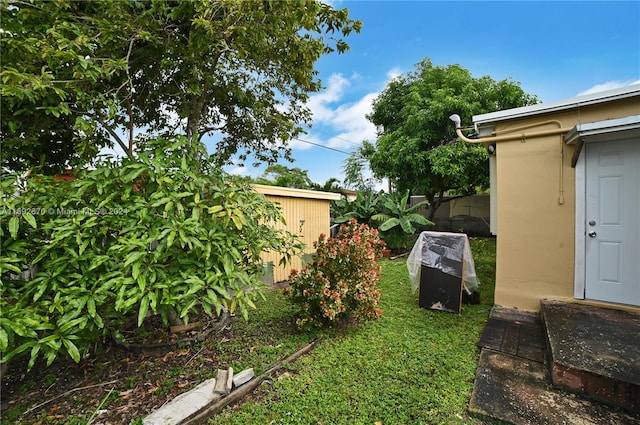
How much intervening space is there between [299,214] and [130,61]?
4.15 meters

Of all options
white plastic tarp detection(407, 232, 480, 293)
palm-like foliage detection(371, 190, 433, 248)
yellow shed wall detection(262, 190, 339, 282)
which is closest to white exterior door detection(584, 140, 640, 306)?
white plastic tarp detection(407, 232, 480, 293)

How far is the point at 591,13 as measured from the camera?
437 cm

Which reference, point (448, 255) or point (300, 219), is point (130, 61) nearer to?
point (300, 219)

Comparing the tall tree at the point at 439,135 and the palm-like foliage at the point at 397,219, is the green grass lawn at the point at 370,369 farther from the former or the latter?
the tall tree at the point at 439,135

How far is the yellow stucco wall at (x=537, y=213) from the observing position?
347 centimetres

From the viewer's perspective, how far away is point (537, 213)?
368cm

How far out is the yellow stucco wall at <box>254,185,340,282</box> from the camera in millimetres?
5766

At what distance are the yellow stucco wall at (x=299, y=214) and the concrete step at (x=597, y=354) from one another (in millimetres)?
4293

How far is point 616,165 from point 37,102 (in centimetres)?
606

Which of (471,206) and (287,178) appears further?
(287,178)

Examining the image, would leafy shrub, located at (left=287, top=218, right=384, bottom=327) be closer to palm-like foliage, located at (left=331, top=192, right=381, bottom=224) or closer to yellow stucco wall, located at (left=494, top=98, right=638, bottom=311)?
yellow stucco wall, located at (left=494, top=98, right=638, bottom=311)

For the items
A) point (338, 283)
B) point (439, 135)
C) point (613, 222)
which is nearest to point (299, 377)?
point (338, 283)

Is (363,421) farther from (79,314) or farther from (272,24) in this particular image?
(272,24)

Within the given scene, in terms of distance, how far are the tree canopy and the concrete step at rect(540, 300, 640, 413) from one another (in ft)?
12.6
